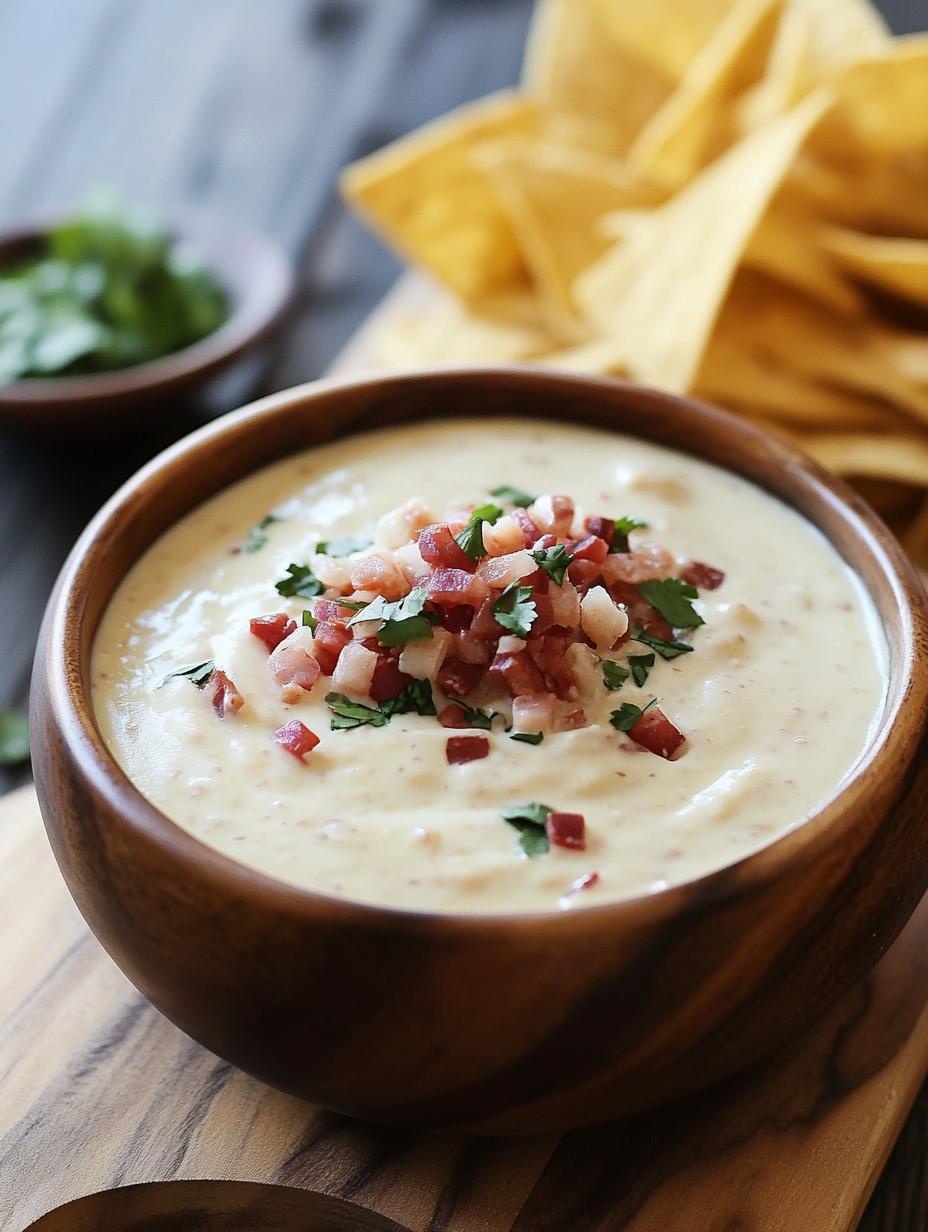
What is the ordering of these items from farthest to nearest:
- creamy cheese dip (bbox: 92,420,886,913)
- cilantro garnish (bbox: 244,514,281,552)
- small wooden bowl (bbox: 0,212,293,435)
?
small wooden bowl (bbox: 0,212,293,435) < cilantro garnish (bbox: 244,514,281,552) < creamy cheese dip (bbox: 92,420,886,913)

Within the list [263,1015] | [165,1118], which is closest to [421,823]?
[263,1015]

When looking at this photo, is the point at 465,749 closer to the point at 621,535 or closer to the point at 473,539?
the point at 473,539

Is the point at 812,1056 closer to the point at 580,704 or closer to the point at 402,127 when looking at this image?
the point at 580,704

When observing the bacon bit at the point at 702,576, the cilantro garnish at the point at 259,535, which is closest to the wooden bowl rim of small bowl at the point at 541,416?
the cilantro garnish at the point at 259,535

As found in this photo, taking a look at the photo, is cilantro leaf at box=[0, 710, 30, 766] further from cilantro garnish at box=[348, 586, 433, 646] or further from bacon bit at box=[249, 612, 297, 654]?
cilantro garnish at box=[348, 586, 433, 646]

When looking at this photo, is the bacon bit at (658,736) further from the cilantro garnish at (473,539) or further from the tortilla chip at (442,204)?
the tortilla chip at (442,204)

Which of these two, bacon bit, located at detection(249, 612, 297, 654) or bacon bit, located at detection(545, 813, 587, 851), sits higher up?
bacon bit, located at detection(249, 612, 297, 654)

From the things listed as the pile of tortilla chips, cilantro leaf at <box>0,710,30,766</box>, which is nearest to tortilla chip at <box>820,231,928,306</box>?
the pile of tortilla chips
